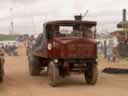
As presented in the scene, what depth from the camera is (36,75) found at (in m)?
22.5

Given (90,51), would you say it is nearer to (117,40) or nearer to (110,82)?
(110,82)

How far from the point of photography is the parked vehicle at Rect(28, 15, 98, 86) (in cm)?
1714

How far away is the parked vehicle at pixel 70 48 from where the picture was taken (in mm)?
17141

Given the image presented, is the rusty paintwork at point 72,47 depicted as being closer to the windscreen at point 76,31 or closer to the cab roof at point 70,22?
the windscreen at point 76,31

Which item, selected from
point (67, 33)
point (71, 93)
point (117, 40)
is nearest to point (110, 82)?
point (67, 33)

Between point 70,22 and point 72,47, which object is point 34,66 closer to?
point 70,22

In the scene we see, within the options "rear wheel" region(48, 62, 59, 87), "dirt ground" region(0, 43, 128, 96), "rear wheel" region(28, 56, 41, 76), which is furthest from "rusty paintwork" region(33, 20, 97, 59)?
"rear wheel" region(28, 56, 41, 76)

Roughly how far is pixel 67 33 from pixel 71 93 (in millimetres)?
3632

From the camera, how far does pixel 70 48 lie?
17094 millimetres

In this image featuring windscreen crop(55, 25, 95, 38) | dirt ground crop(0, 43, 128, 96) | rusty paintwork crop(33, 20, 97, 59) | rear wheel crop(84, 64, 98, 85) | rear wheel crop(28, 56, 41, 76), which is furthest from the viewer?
rear wheel crop(28, 56, 41, 76)

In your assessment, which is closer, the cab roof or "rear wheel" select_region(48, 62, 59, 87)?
"rear wheel" select_region(48, 62, 59, 87)

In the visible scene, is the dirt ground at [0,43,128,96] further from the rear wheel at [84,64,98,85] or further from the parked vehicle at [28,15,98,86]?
the parked vehicle at [28,15,98,86]

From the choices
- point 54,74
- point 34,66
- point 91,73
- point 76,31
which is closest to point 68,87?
point 54,74

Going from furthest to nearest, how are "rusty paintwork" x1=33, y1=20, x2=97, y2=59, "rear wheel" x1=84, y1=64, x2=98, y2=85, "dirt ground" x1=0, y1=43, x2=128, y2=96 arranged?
1. "rear wheel" x1=84, y1=64, x2=98, y2=85
2. "rusty paintwork" x1=33, y1=20, x2=97, y2=59
3. "dirt ground" x1=0, y1=43, x2=128, y2=96
